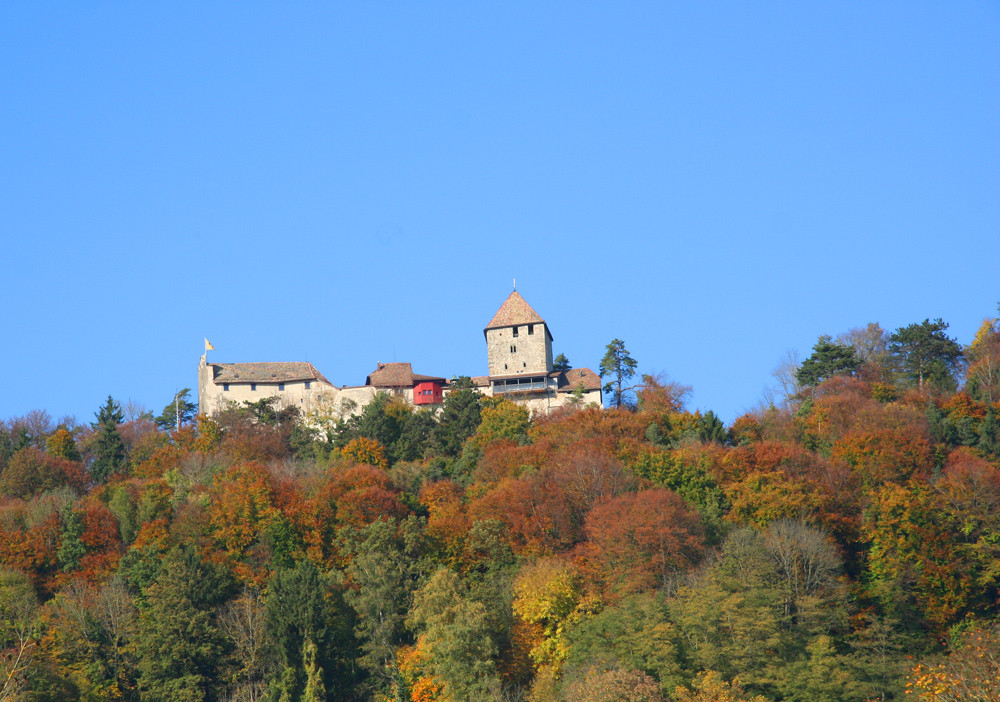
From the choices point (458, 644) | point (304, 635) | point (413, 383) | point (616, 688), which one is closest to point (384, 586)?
point (304, 635)

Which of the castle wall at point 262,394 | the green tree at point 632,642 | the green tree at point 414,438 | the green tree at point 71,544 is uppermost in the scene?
the castle wall at point 262,394

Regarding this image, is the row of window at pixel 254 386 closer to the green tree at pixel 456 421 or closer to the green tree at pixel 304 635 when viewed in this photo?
the green tree at pixel 456 421

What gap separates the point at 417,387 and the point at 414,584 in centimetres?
2836

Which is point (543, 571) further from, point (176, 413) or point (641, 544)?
point (176, 413)

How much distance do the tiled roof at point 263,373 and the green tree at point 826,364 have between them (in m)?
26.9

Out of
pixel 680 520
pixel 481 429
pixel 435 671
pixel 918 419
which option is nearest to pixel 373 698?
pixel 435 671

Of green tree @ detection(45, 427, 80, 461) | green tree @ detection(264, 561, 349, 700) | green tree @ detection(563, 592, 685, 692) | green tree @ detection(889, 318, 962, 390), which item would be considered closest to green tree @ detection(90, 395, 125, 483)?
green tree @ detection(45, 427, 80, 461)

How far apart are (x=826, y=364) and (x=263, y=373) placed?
31869mm

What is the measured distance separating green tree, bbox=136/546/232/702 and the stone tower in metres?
32.1

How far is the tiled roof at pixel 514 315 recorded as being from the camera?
79562 millimetres

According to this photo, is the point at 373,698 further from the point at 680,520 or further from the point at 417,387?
the point at 417,387

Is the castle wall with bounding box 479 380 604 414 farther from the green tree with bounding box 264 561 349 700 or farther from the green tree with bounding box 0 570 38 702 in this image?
the green tree with bounding box 0 570 38 702

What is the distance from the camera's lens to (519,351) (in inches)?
3088

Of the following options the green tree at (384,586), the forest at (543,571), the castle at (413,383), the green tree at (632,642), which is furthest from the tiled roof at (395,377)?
the green tree at (632,642)
